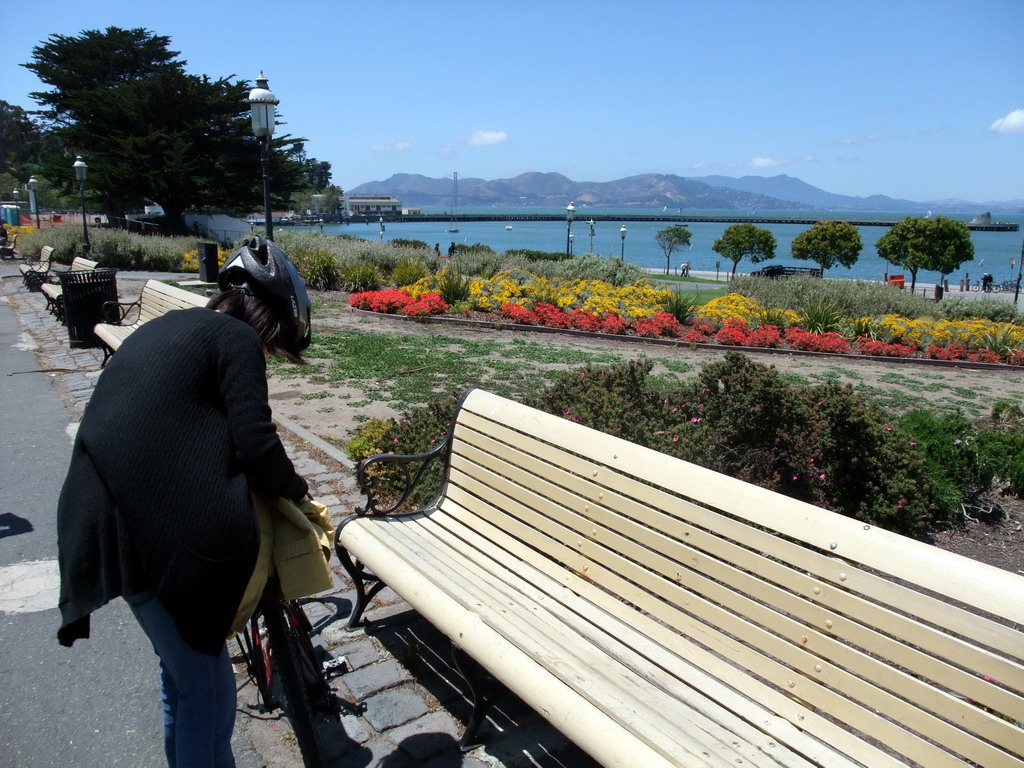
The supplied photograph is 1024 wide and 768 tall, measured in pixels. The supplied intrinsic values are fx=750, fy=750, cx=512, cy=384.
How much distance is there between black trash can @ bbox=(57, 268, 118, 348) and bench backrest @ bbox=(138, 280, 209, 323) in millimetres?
928

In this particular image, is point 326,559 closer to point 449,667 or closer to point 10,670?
point 449,667

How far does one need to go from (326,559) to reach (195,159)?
36.8 meters

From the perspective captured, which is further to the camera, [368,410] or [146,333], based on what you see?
[368,410]

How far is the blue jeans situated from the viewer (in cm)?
188

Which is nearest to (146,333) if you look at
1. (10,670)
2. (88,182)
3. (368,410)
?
(10,670)

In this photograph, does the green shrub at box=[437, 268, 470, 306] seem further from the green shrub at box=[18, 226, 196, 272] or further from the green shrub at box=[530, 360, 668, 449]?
the green shrub at box=[18, 226, 196, 272]

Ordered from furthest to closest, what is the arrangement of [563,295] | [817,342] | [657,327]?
1. [563,295]
2. [657,327]
3. [817,342]

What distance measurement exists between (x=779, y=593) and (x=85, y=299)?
1014 cm

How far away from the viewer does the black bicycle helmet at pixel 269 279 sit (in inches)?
79.9

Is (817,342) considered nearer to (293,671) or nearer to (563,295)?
(563,295)

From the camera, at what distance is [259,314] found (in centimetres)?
203

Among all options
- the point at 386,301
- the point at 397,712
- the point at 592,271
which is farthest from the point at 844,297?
the point at 397,712

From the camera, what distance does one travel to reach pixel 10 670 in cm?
318

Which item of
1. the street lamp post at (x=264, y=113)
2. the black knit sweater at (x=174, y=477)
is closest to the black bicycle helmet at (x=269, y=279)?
the black knit sweater at (x=174, y=477)
